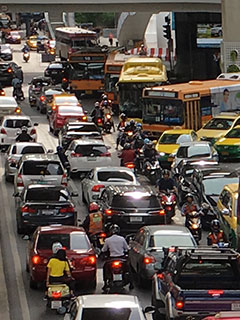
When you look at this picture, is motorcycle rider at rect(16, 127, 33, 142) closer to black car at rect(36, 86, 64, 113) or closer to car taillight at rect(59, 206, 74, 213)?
car taillight at rect(59, 206, 74, 213)

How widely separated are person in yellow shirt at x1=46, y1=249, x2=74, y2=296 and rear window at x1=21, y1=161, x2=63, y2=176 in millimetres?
11203

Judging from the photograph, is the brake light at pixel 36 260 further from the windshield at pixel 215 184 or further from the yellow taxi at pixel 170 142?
the yellow taxi at pixel 170 142

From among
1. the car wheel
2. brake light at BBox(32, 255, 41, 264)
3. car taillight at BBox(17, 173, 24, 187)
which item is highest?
brake light at BBox(32, 255, 41, 264)

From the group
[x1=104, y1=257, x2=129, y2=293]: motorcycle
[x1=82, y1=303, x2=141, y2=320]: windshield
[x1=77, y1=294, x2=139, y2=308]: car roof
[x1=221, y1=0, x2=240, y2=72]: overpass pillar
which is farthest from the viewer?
[x1=221, y1=0, x2=240, y2=72]: overpass pillar

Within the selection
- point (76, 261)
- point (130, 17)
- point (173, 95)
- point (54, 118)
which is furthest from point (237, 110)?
point (130, 17)

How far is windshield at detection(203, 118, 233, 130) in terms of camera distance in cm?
4250

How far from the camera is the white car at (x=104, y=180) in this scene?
30.5m

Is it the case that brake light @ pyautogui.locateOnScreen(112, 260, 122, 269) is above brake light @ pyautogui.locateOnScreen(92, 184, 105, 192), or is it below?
above

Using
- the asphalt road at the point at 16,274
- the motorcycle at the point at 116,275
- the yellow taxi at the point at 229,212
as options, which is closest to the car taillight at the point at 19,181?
the asphalt road at the point at 16,274

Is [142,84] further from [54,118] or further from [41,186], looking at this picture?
[41,186]

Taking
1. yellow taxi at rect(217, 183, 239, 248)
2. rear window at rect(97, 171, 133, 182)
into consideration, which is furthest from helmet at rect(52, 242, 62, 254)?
rear window at rect(97, 171, 133, 182)

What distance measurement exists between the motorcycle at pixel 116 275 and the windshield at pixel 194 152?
14.4 metres

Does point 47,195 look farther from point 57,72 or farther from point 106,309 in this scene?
point 57,72

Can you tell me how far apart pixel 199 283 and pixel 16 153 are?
19.1m
